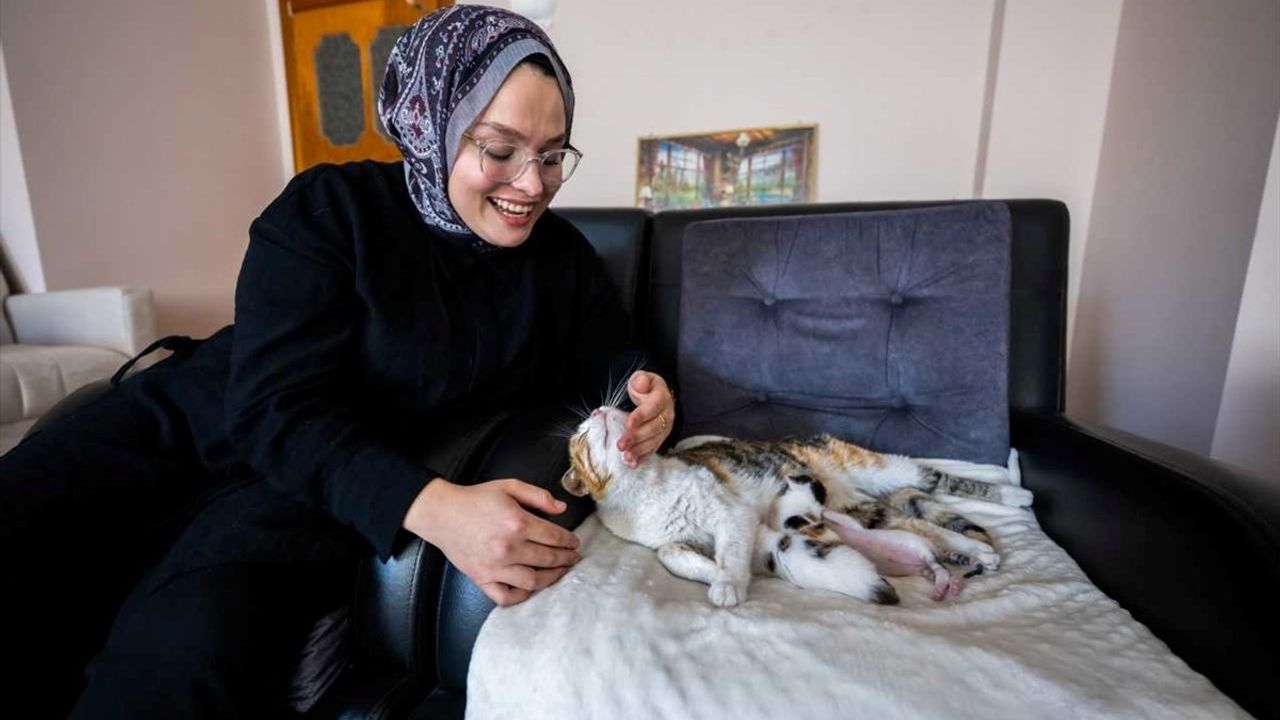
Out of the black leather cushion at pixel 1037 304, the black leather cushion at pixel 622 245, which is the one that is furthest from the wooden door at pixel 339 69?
the black leather cushion at pixel 1037 304

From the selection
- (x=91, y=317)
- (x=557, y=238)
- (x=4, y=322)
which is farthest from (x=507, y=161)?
(x=4, y=322)

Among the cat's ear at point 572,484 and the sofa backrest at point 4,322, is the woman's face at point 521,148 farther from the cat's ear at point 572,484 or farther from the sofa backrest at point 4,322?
the sofa backrest at point 4,322

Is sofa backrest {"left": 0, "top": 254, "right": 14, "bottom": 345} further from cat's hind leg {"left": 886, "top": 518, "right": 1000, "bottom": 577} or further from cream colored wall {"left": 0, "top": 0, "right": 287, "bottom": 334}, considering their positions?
cat's hind leg {"left": 886, "top": 518, "right": 1000, "bottom": 577}

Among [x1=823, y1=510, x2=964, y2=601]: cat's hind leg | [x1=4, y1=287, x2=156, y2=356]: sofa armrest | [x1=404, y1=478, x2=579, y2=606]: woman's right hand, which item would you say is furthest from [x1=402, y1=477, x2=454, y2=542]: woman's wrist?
[x1=4, y1=287, x2=156, y2=356]: sofa armrest

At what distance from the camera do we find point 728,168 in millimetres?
1874

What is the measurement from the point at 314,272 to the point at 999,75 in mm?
1857

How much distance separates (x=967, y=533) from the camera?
830 mm

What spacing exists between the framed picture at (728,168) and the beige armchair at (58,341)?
185cm

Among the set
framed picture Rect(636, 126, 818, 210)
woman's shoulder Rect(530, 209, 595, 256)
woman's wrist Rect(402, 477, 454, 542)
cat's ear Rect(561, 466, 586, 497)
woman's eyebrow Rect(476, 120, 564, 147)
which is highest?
framed picture Rect(636, 126, 818, 210)

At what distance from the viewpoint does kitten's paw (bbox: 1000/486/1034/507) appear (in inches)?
35.2

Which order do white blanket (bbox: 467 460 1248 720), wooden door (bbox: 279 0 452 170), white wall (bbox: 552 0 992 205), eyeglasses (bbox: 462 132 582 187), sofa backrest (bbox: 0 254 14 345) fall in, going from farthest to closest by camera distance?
wooden door (bbox: 279 0 452 170)
sofa backrest (bbox: 0 254 14 345)
white wall (bbox: 552 0 992 205)
eyeglasses (bbox: 462 132 582 187)
white blanket (bbox: 467 460 1248 720)

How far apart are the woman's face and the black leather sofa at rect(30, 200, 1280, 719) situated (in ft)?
0.93

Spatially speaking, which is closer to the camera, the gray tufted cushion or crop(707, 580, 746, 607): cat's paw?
crop(707, 580, 746, 607): cat's paw

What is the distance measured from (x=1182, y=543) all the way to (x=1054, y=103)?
145cm
